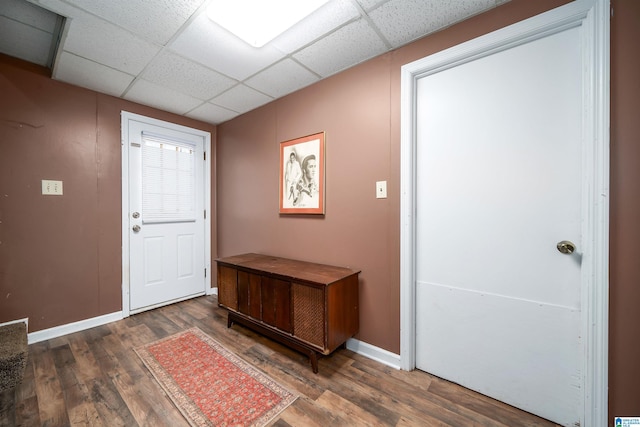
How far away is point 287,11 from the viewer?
151cm

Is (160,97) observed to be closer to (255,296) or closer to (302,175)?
(302,175)

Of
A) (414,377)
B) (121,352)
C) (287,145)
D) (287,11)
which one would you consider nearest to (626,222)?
(414,377)

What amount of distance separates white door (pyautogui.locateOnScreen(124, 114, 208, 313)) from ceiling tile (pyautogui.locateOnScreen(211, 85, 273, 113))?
0.79m

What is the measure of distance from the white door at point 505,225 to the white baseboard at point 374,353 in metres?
0.18

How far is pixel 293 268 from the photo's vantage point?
2.13 metres

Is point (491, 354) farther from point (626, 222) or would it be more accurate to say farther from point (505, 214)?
point (626, 222)

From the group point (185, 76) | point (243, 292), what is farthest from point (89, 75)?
point (243, 292)

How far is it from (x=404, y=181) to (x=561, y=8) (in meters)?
1.18

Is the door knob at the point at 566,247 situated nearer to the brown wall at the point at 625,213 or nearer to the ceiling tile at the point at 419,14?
the brown wall at the point at 625,213

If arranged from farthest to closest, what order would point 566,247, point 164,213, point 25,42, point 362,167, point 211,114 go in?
point 211,114
point 164,213
point 362,167
point 25,42
point 566,247

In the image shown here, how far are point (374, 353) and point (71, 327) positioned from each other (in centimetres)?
286

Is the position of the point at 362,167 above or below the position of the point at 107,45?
below

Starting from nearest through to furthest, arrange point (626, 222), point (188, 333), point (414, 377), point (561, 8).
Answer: point (626, 222)
point (561, 8)
point (414, 377)
point (188, 333)

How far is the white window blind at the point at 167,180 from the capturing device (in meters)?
2.89
